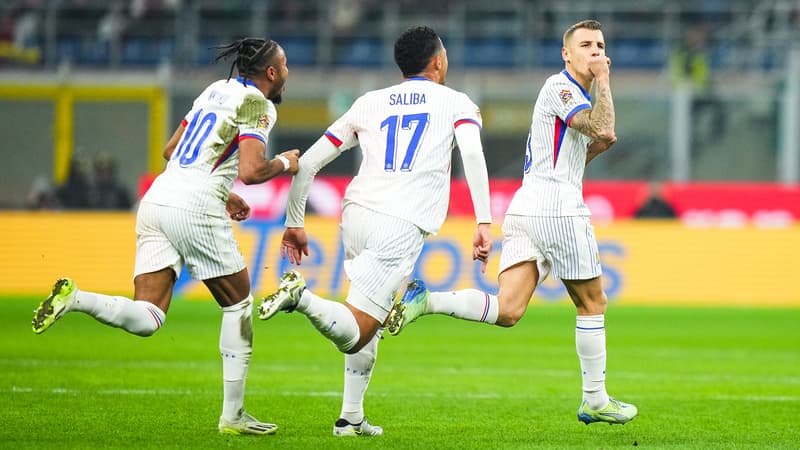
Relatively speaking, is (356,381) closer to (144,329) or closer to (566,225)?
(144,329)

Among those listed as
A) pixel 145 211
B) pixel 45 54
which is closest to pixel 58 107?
pixel 45 54

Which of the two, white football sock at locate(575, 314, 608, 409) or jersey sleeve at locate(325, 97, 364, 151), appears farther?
white football sock at locate(575, 314, 608, 409)

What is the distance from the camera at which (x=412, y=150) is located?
696cm

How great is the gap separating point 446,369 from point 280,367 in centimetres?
146

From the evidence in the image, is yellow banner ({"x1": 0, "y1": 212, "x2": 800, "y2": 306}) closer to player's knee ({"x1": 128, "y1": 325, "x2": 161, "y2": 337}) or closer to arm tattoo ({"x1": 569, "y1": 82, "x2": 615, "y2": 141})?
arm tattoo ({"x1": 569, "y1": 82, "x2": 615, "y2": 141})

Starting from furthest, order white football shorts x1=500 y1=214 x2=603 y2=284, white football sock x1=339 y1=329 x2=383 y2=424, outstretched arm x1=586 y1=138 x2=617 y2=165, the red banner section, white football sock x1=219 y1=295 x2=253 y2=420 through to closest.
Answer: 1. the red banner section
2. outstretched arm x1=586 y1=138 x2=617 y2=165
3. white football shorts x1=500 y1=214 x2=603 y2=284
4. white football sock x1=339 y1=329 x2=383 y2=424
5. white football sock x1=219 y1=295 x2=253 y2=420

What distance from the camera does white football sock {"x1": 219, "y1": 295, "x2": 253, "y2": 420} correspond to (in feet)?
23.0

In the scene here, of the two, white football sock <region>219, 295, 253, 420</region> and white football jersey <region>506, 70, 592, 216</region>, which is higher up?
white football jersey <region>506, 70, 592, 216</region>

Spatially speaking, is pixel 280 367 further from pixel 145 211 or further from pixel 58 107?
pixel 58 107

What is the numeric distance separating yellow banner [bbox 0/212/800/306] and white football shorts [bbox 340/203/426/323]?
12.5 metres

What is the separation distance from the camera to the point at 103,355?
1210 cm

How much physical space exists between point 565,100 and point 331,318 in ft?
6.21

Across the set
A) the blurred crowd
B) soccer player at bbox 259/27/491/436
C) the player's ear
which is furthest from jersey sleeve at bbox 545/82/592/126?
the blurred crowd

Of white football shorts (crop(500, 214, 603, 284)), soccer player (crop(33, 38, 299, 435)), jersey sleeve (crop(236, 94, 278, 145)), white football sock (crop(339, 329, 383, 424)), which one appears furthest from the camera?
white football shorts (crop(500, 214, 603, 284))
